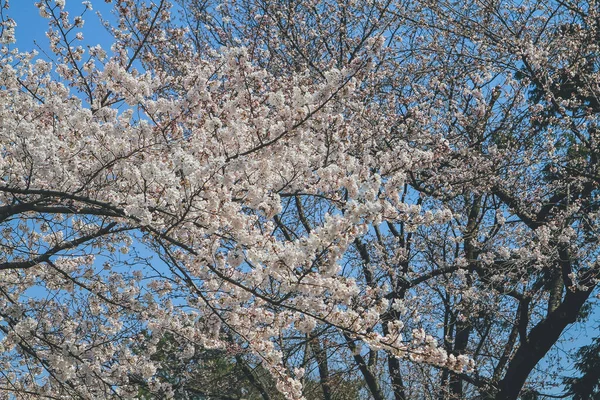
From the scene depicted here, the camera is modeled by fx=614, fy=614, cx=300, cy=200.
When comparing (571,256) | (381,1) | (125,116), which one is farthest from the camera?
(381,1)

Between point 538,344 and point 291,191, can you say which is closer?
point 291,191

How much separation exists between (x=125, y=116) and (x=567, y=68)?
7.01 metres

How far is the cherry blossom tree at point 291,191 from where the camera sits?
14.9ft

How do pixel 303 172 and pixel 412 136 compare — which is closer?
pixel 303 172

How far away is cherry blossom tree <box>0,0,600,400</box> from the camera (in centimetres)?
455

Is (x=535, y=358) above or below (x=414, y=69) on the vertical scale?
below

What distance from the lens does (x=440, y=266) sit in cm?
1021

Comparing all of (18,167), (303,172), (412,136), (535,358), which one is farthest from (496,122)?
(18,167)

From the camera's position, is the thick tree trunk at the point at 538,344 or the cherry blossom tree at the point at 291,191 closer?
the cherry blossom tree at the point at 291,191

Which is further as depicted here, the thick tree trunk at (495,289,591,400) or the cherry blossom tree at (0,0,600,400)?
the thick tree trunk at (495,289,591,400)

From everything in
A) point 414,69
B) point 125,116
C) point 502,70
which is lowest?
point 125,116

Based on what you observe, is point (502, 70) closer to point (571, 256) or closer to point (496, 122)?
point (496, 122)

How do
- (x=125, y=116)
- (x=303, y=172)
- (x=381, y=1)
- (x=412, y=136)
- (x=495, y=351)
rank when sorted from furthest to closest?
1. (x=495, y=351)
2. (x=381, y=1)
3. (x=412, y=136)
4. (x=303, y=172)
5. (x=125, y=116)

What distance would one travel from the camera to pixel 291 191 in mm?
5688
